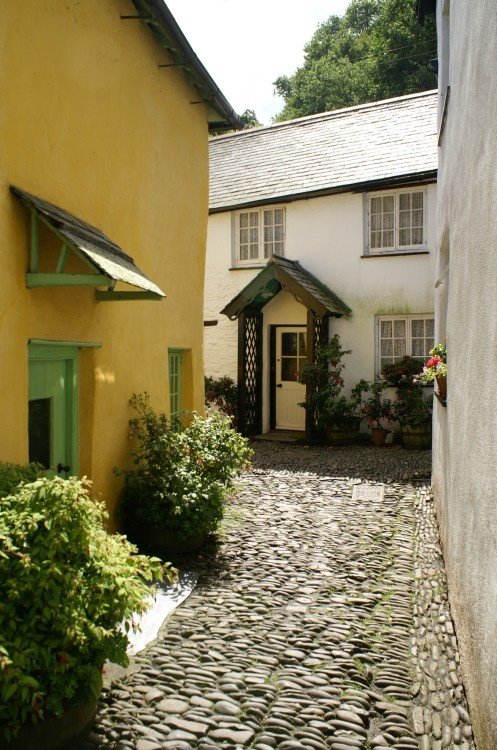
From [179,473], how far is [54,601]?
3372 mm

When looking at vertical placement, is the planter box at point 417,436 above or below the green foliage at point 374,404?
below

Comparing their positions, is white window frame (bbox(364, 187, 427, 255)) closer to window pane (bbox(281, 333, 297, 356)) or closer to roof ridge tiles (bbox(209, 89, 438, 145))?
window pane (bbox(281, 333, 297, 356))

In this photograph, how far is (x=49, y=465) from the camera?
5922mm

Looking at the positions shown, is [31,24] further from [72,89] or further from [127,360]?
[127,360]

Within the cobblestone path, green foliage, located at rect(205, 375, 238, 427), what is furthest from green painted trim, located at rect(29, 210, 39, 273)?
green foliage, located at rect(205, 375, 238, 427)

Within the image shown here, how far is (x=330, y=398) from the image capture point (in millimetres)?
14445

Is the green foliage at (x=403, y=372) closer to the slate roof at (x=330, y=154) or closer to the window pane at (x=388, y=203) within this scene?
the window pane at (x=388, y=203)

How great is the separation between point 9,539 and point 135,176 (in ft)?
17.2

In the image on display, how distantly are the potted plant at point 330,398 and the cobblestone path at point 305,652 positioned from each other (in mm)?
6168

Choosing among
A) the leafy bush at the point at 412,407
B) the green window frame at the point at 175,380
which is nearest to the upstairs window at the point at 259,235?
the leafy bush at the point at 412,407

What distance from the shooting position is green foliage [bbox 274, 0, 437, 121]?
107ft

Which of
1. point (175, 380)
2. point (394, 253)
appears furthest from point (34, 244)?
point (394, 253)

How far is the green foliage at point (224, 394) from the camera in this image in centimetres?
1575

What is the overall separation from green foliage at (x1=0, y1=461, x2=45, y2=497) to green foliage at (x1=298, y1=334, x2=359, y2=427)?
10.4 metres
